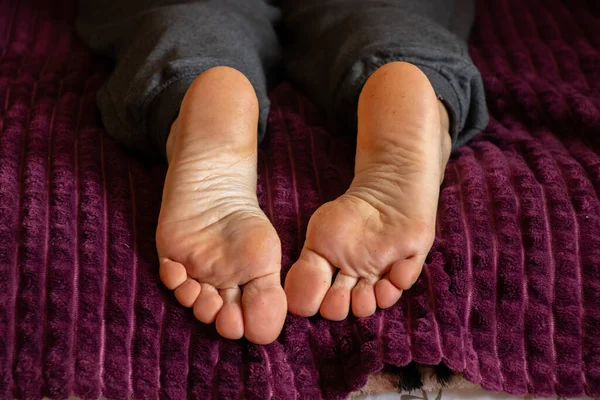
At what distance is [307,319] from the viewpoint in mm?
606

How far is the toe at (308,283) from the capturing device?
0.59m

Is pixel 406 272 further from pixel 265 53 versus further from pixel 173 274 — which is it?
pixel 265 53

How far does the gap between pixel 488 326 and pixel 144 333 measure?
34 centimetres

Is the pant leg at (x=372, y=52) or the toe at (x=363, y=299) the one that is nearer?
the toe at (x=363, y=299)

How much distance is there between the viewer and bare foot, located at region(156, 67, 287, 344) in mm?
573

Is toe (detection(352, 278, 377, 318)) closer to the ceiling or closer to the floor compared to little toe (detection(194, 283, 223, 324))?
closer to the floor

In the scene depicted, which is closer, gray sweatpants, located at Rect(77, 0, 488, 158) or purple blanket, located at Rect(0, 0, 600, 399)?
purple blanket, located at Rect(0, 0, 600, 399)

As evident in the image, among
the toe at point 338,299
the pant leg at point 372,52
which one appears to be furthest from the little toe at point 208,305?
the pant leg at point 372,52

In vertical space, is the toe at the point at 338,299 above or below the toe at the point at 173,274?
below

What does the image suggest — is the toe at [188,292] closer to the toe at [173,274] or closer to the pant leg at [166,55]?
the toe at [173,274]

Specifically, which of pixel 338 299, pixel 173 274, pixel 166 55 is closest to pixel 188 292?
pixel 173 274

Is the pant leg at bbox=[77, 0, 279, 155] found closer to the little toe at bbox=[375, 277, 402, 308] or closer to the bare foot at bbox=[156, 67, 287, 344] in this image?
the bare foot at bbox=[156, 67, 287, 344]

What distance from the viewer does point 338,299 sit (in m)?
0.59

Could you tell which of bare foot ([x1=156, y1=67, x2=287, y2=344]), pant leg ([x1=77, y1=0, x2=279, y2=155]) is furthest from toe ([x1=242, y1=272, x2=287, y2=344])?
pant leg ([x1=77, y1=0, x2=279, y2=155])
